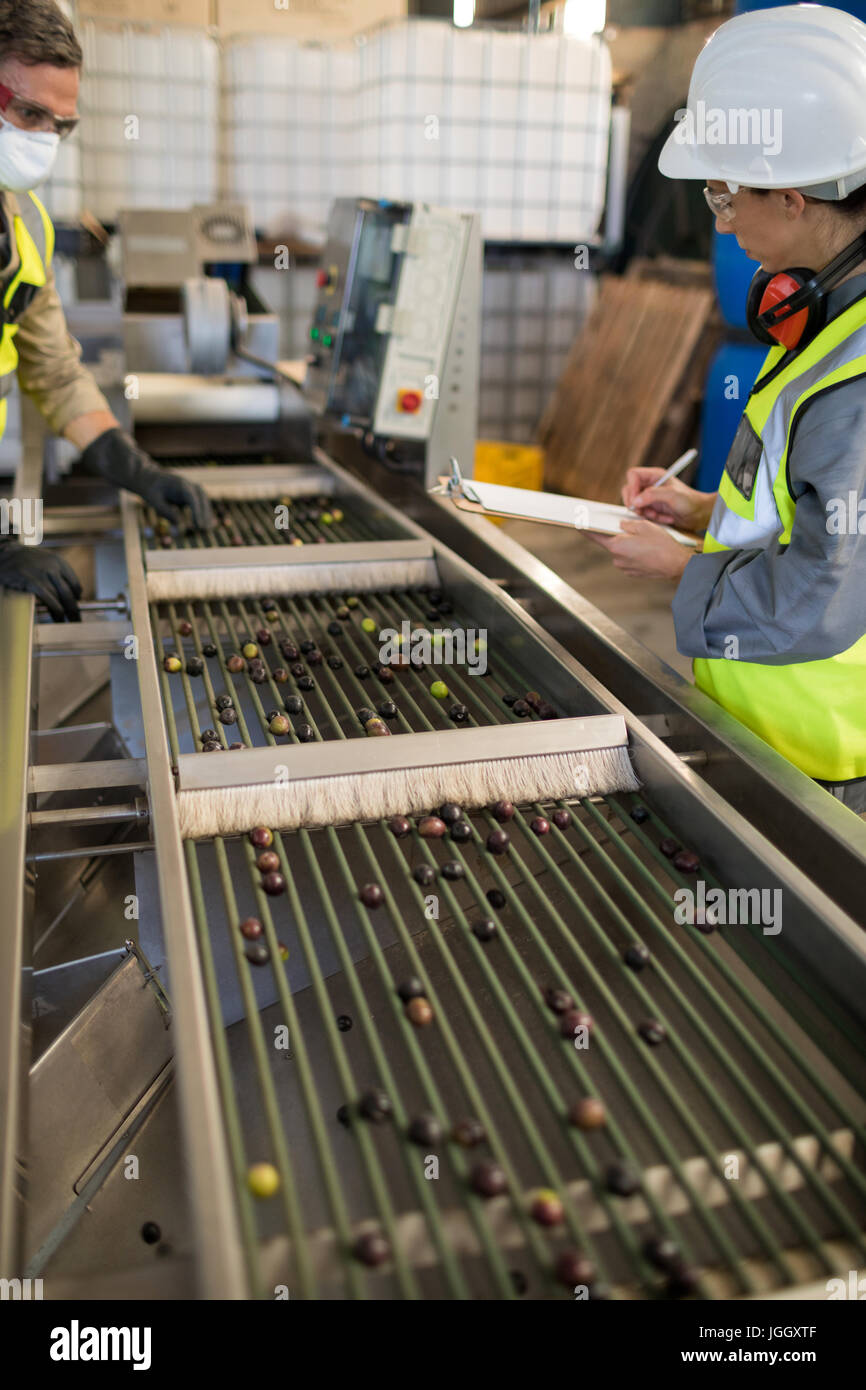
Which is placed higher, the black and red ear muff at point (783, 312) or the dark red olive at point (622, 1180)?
the black and red ear muff at point (783, 312)

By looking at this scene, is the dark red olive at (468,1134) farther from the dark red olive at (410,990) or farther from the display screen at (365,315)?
the display screen at (365,315)

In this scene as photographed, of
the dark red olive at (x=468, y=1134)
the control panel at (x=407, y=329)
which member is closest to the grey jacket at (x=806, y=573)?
the dark red olive at (x=468, y=1134)

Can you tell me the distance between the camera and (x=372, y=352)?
3168 millimetres

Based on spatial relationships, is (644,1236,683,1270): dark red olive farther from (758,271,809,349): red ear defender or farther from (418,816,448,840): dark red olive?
(758,271,809,349): red ear defender

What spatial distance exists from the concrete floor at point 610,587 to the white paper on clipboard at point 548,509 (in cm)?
242

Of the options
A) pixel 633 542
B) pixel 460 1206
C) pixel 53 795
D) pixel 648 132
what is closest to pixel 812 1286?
pixel 460 1206

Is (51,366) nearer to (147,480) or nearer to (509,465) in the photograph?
(147,480)

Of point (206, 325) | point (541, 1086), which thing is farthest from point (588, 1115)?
point (206, 325)

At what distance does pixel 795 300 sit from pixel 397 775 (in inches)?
37.9

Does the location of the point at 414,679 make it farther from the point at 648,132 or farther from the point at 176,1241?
the point at 648,132

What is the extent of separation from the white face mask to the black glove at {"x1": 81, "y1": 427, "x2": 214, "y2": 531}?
80 cm

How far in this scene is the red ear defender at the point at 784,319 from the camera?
1681mm

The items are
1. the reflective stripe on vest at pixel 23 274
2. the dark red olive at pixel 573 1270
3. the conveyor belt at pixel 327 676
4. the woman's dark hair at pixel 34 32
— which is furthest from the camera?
the reflective stripe on vest at pixel 23 274
